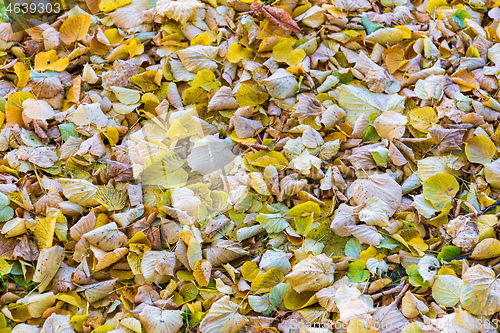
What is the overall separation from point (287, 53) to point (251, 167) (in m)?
0.50

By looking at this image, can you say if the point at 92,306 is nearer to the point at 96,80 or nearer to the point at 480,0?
the point at 96,80

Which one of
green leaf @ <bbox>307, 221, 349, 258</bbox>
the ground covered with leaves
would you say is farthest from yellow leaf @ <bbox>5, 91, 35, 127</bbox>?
Answer: green leaf @ <bbox>307, 221, 349, 258</bbox>

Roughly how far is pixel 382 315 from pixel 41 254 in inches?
38.8

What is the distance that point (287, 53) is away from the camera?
152 centimetres

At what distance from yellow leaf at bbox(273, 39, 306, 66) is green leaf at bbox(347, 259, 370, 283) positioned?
2.58 ft

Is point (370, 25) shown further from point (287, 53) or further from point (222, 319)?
point (222, 319)

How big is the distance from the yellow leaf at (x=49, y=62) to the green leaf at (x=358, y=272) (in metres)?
1.31

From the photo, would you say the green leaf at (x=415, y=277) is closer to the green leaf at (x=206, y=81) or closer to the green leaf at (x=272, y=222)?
the green leaf at (x=272, y=222)

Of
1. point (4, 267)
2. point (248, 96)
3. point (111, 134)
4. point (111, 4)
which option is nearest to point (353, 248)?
point (248, 96)

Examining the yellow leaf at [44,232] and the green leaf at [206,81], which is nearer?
the yellow leaf at [44,232]

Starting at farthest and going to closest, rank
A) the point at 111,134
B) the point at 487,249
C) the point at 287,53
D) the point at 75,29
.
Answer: the point at 75,29 < the point at 287,53 < the point at 111,134 < the point at 487,249

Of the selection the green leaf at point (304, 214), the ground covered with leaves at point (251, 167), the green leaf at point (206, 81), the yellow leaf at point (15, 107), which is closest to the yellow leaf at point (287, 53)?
the ground covered with leaves at point (251, 167)

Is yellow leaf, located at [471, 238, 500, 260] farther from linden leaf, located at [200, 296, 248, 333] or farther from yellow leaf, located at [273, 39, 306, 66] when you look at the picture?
yellow leaf, located at [273, 39, 306, 66]

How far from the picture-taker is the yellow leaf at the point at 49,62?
1.58 meters
